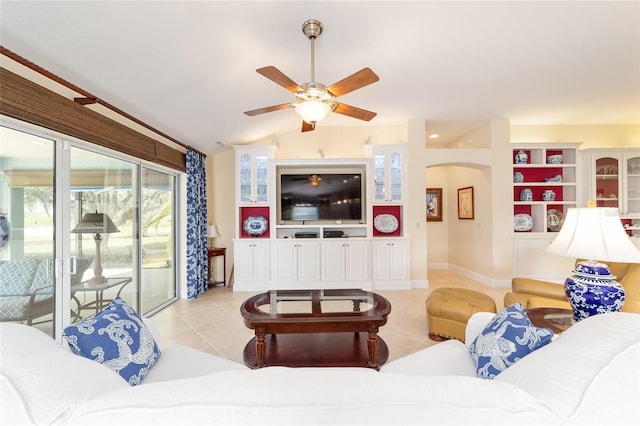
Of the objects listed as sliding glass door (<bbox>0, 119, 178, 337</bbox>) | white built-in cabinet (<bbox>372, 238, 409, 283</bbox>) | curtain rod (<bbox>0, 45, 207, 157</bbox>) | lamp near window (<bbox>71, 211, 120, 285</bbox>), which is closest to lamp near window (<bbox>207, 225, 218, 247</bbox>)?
sliding glass door (<bbox>0, 119, 178, 337</bbox>)

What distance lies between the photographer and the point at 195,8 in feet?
5.79

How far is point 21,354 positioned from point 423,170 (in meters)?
4.71

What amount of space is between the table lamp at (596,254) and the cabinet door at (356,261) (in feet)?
9.54

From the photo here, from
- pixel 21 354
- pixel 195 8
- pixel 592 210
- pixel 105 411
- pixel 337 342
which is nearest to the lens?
pixel 105 411

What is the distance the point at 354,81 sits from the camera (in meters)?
1.93

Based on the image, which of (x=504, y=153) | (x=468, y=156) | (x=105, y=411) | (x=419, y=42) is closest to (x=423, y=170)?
(x=468, y=156)

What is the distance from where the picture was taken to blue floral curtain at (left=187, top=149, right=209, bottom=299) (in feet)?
13.7

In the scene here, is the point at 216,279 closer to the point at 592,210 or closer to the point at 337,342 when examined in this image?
the point at 337,342

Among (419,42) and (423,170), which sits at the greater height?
(419,42)

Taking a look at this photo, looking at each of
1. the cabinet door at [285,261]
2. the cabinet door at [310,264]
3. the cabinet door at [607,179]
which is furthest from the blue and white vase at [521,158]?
the cabinet door at [285,261]

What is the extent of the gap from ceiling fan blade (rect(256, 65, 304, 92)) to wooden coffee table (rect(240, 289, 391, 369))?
70.1 inches

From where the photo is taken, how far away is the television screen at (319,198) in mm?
4633

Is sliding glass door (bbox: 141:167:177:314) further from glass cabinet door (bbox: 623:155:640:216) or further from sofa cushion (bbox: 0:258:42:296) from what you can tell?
glass cabinet door (bbox: 623:155:640:216)

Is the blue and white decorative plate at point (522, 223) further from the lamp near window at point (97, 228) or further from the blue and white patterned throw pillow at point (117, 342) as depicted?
the lamp near window at point (97, 228)
